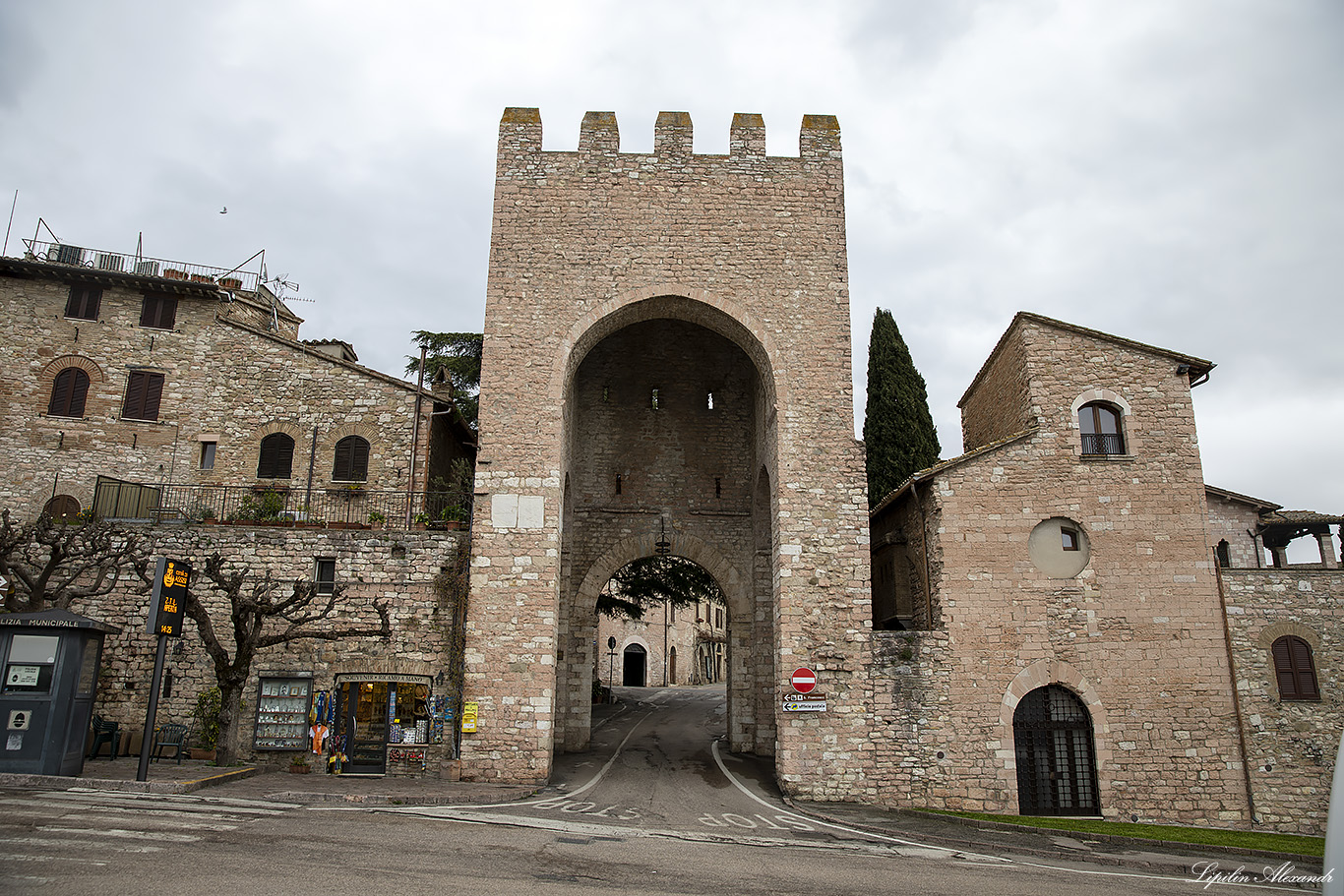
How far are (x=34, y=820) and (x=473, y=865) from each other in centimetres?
450

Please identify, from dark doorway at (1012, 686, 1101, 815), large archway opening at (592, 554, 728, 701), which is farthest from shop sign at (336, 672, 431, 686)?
dark doorway at (1012, 686, 1101, 815)

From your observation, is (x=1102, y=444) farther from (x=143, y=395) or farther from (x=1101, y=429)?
(x=143, y=395)

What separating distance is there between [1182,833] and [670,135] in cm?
1542

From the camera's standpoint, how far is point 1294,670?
14.1m

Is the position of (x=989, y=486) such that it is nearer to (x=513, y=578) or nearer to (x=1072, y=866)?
(x=1072, y=866)

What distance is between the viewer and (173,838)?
7.84 meters

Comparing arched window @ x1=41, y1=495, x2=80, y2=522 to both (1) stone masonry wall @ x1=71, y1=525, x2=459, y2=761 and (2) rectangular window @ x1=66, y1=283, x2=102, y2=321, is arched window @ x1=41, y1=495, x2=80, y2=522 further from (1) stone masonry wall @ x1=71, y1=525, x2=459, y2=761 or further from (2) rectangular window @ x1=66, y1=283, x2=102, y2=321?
(2) rectangular window @ x1=66, y1=283, x2=102, y2=321

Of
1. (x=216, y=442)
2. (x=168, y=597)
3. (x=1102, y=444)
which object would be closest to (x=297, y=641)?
(x=168, y=597)

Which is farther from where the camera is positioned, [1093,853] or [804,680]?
[804,680]

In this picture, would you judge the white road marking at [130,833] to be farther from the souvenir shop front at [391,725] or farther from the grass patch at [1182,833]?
the grass patch at [1182,833]

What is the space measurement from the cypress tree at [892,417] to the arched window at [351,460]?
12758 mm

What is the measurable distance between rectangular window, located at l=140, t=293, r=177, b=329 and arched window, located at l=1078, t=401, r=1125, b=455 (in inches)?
780

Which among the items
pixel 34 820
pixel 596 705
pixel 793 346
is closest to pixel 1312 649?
pixel 793 346

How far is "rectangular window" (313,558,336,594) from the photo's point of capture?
48.9ft
